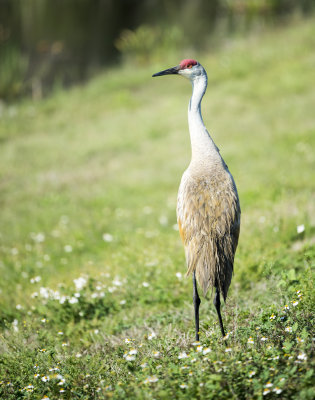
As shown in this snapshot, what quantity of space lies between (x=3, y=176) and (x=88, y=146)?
2203 mm

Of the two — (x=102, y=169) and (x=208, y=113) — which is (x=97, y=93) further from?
(x=102, y=169)

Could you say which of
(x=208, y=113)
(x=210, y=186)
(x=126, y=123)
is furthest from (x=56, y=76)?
(x=210, y=186)

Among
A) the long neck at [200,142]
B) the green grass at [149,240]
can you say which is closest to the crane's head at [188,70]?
the long neck at [200,142]

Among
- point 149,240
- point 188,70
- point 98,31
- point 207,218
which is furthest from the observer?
point 98,31

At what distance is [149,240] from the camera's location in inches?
233

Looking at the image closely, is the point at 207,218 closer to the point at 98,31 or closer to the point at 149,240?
the point at 149,240

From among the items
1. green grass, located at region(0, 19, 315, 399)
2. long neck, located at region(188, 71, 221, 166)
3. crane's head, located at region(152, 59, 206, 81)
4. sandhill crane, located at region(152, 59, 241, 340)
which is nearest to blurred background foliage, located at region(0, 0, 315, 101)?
green grass, located at region(0, 19, 315, 399)

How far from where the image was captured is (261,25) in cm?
1905

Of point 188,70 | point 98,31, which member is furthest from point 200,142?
point 98,31

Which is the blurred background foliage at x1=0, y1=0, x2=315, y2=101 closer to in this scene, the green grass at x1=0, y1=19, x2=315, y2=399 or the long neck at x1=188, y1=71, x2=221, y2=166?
the green grass at x1=0, y1=19, x2=315, y2=399

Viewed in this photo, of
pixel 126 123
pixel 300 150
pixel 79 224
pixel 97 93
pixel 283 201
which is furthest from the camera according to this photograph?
pixel 97 93

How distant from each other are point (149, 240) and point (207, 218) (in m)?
2.58

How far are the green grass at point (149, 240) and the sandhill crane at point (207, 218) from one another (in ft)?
1.25

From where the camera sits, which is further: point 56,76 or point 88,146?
point 56,76
